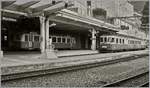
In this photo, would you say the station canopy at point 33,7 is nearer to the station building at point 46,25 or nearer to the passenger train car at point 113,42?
the station building at point 46,25

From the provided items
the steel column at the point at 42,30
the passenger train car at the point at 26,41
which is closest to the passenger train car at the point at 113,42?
the passenger train car at the point at 26,41

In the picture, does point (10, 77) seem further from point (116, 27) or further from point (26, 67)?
point (116, 27)

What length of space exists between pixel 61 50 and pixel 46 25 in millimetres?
8618

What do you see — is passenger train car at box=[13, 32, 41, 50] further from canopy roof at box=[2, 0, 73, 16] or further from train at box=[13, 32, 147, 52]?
canopy roof at box=[2, 0, 73, 16]

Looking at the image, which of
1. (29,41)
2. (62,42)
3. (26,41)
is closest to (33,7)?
(26,41)

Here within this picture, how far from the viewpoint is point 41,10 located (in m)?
15.9

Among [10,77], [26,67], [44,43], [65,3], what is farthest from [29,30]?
[10,77]

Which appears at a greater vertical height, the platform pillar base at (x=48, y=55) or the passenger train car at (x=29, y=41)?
the passenger train car at (x=29, y=41)

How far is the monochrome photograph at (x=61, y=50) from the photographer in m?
8.02

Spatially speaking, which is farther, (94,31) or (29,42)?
(94,31)

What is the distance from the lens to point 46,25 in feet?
56.9

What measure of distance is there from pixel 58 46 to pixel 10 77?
19.6 metres

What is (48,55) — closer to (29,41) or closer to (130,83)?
(29,41)

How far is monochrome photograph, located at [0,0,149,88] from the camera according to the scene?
8.02 m
